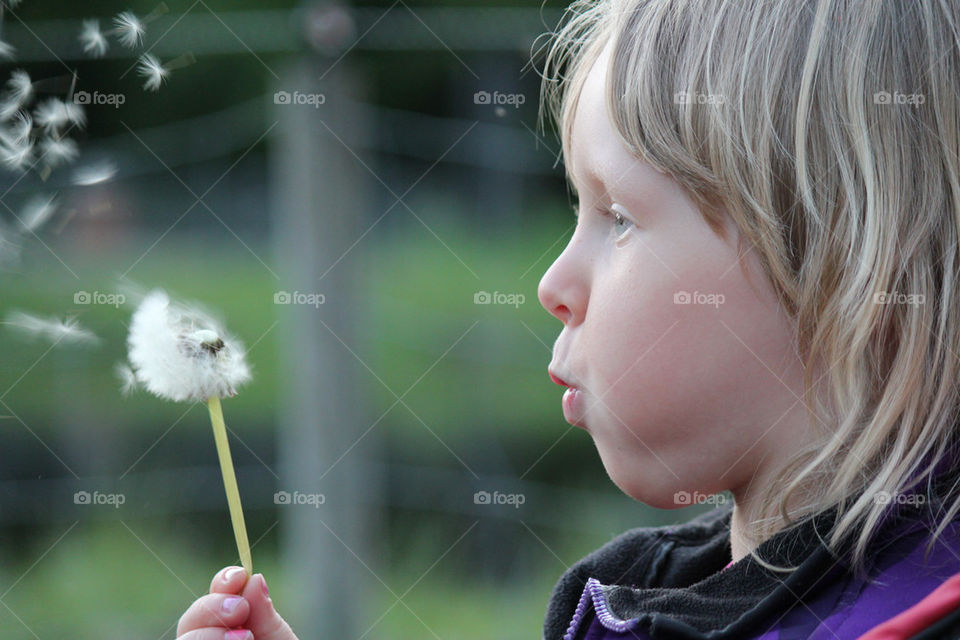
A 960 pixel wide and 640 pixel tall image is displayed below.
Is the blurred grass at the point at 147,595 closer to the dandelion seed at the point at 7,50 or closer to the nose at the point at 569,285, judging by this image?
the dandelion seed at the point at 7,50

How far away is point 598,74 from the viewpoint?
725 millimetres

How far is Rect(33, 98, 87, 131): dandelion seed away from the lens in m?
1.20

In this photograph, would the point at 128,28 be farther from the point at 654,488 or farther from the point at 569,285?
the point at 654,488

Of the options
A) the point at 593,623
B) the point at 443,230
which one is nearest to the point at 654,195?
the point at 593,623

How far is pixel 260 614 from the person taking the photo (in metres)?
0.72

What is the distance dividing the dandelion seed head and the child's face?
0.25m

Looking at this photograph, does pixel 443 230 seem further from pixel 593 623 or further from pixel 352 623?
pixel 593 623

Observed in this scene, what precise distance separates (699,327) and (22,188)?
124 cm

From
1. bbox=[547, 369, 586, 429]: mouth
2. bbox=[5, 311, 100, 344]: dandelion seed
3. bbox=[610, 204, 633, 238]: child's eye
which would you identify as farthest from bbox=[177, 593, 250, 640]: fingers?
bbox=[5, 311, 100, 344]: dandelion seed

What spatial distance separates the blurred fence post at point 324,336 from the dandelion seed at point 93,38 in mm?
262

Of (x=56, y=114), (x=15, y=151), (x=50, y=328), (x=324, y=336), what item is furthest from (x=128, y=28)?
(x=324, y=336)

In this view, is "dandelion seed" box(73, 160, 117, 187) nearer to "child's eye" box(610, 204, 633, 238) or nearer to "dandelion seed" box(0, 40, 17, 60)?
"dandelion seed" box(0, 40, 17, 60)

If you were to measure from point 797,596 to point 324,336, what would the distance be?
3.15 ft

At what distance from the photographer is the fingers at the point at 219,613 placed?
0.70 metres
